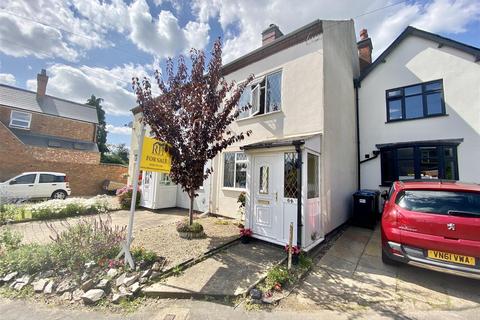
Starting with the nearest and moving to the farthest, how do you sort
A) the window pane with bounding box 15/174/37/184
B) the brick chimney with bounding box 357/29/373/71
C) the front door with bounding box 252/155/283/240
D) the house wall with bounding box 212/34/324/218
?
the front door with bounding box 252/155/283/240 → the house wall with bounding box 212/34/324/218 → the window pane with bounding box 15/174/37/184 → the brick chimney with bounding box 357/29/373/71

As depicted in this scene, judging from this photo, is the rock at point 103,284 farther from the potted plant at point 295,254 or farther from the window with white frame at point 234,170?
the window with white frame at point 234,170

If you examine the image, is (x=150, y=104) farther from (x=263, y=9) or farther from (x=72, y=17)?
(x=263, y=9)

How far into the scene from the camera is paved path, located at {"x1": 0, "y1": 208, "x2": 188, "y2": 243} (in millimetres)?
6628

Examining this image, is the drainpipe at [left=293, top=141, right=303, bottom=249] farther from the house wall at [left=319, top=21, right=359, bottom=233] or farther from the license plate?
the license plate

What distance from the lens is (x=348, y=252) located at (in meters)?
5.70

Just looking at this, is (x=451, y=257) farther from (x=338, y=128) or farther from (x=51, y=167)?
(x=51, y=167)

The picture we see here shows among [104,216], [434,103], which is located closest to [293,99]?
[434,103]

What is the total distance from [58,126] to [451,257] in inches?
1155

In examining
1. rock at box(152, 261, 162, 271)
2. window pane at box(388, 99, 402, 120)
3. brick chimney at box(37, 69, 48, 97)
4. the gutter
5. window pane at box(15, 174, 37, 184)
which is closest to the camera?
rock at box(152, 261, 162, 271)

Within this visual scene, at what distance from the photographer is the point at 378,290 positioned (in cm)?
393

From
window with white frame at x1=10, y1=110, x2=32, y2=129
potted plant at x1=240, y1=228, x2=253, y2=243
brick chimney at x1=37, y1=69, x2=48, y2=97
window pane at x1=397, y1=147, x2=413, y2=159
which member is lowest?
potted plant at x1=240, y1=228, x2=253, y2=243

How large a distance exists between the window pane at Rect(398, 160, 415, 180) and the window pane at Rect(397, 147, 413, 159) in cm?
19

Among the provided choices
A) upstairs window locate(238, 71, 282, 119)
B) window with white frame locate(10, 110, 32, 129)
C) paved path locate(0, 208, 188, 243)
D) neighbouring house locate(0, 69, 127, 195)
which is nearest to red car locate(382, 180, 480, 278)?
upstairs window locate(238, 71, 282, 119)

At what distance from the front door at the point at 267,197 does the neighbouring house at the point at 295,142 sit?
1.1 inches
